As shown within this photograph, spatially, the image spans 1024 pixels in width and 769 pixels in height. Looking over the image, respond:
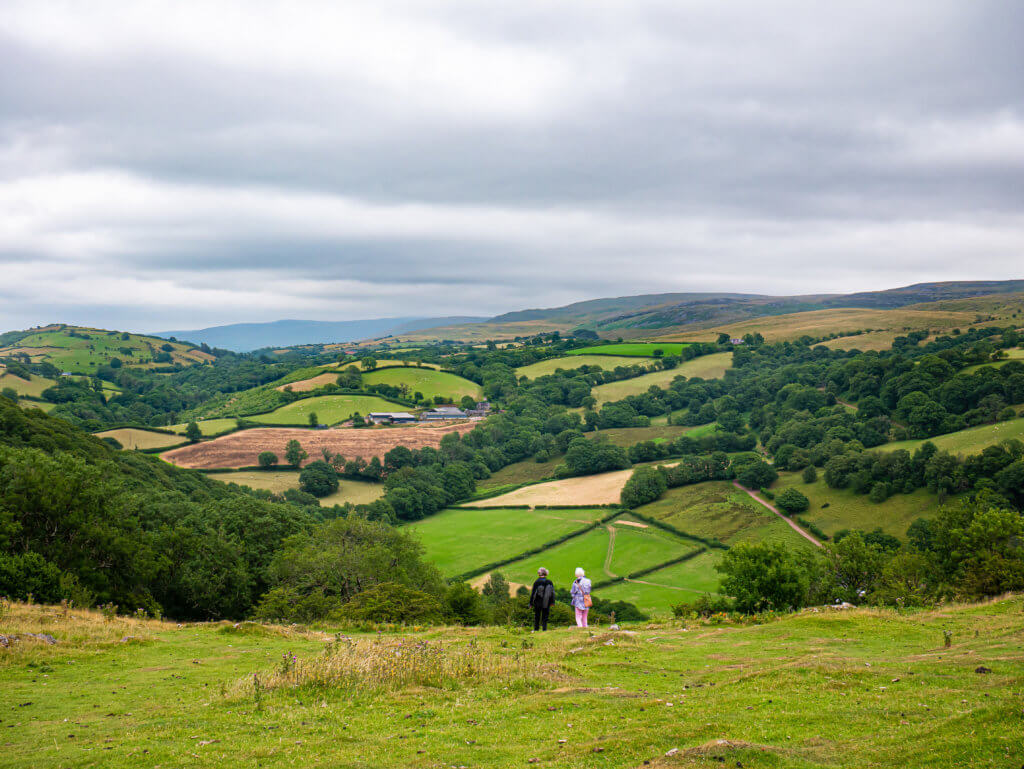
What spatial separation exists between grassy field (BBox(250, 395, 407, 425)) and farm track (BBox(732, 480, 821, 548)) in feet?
326

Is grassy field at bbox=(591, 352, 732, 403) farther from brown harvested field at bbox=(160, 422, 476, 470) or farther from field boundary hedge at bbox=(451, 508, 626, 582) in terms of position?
field boundary hedge at bbox=(451, 508, 626, 582)

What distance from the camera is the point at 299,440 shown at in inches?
5399

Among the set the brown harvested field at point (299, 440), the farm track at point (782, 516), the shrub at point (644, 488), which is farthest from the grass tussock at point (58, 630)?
the brown harvested field at point (299, 440)

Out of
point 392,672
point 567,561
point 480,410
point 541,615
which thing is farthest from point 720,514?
point 480,410

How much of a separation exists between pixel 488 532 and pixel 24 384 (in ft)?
545

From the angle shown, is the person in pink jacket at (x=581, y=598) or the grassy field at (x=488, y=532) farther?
the grassy field at (x=488, y=532)

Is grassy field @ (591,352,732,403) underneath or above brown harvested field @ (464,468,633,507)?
above

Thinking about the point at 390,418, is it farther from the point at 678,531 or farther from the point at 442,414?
the point at 678,531

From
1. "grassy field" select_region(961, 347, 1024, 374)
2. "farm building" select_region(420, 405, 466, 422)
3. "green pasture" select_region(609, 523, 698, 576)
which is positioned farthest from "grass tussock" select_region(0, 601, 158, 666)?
"farm building" select_region(420, 405, 466, 422)

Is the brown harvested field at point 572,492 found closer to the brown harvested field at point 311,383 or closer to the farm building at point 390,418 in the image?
the farm building at point 390,418

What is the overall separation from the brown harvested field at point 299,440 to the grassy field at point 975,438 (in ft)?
316

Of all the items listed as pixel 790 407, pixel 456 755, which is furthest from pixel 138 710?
pixel 790 407

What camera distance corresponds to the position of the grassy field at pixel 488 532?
83375 mm

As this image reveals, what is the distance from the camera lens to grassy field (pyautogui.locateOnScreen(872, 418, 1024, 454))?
88688 mm
